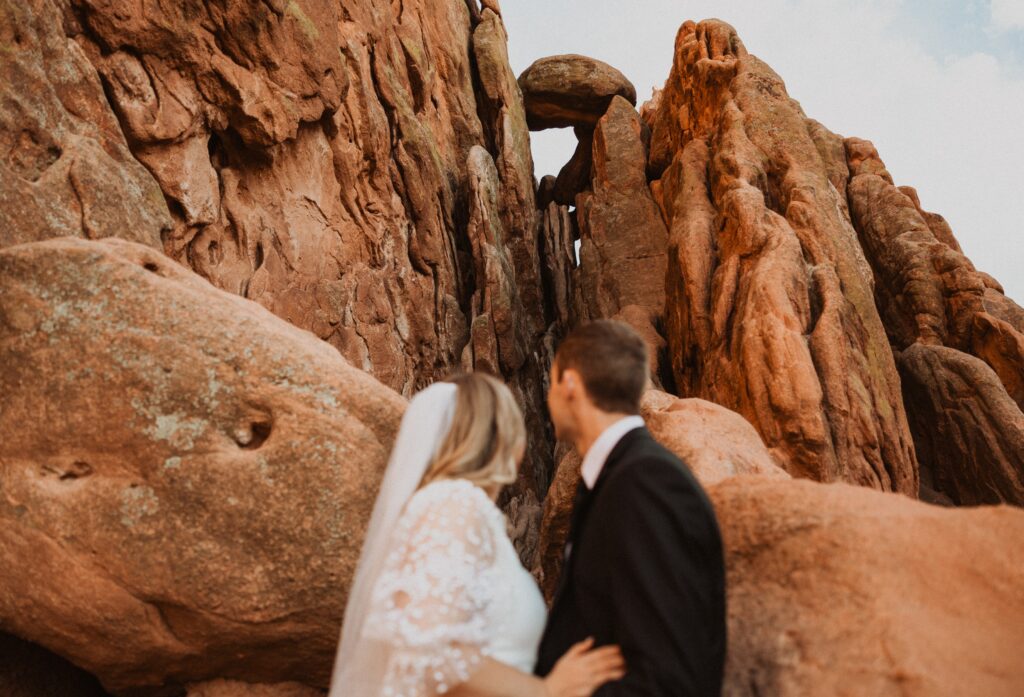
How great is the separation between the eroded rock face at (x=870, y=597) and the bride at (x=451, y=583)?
0.83m

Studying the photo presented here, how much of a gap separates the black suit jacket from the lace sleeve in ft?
1.23

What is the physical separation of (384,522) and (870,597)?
1821mm

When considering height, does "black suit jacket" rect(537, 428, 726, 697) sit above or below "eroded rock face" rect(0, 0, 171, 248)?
below

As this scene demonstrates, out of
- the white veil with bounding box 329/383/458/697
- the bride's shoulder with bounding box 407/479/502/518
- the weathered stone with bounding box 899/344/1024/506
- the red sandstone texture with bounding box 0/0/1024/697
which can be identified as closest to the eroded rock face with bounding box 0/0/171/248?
the red sandstone texture with bounding box 0/0/1024/697

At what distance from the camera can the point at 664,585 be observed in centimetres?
191

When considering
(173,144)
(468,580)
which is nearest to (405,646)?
(468,580)

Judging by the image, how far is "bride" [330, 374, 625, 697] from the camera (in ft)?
6.65

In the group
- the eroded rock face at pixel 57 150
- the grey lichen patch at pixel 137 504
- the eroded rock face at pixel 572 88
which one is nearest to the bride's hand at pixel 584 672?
the grey lichen patch at pixel 137 504

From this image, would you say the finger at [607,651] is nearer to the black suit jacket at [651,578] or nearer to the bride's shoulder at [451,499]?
the black suit jacket at [651,578]

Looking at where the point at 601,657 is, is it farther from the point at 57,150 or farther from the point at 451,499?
the point at 57,150

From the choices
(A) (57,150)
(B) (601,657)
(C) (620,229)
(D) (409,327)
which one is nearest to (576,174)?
(C) (620,229)

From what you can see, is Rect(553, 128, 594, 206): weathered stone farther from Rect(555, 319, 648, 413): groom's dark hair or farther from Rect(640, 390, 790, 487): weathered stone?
Rect(555, 319, 648, 413): groom's dark hair

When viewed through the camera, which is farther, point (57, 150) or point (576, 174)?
point (576, 174)

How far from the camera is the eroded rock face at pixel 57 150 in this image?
597 cm
